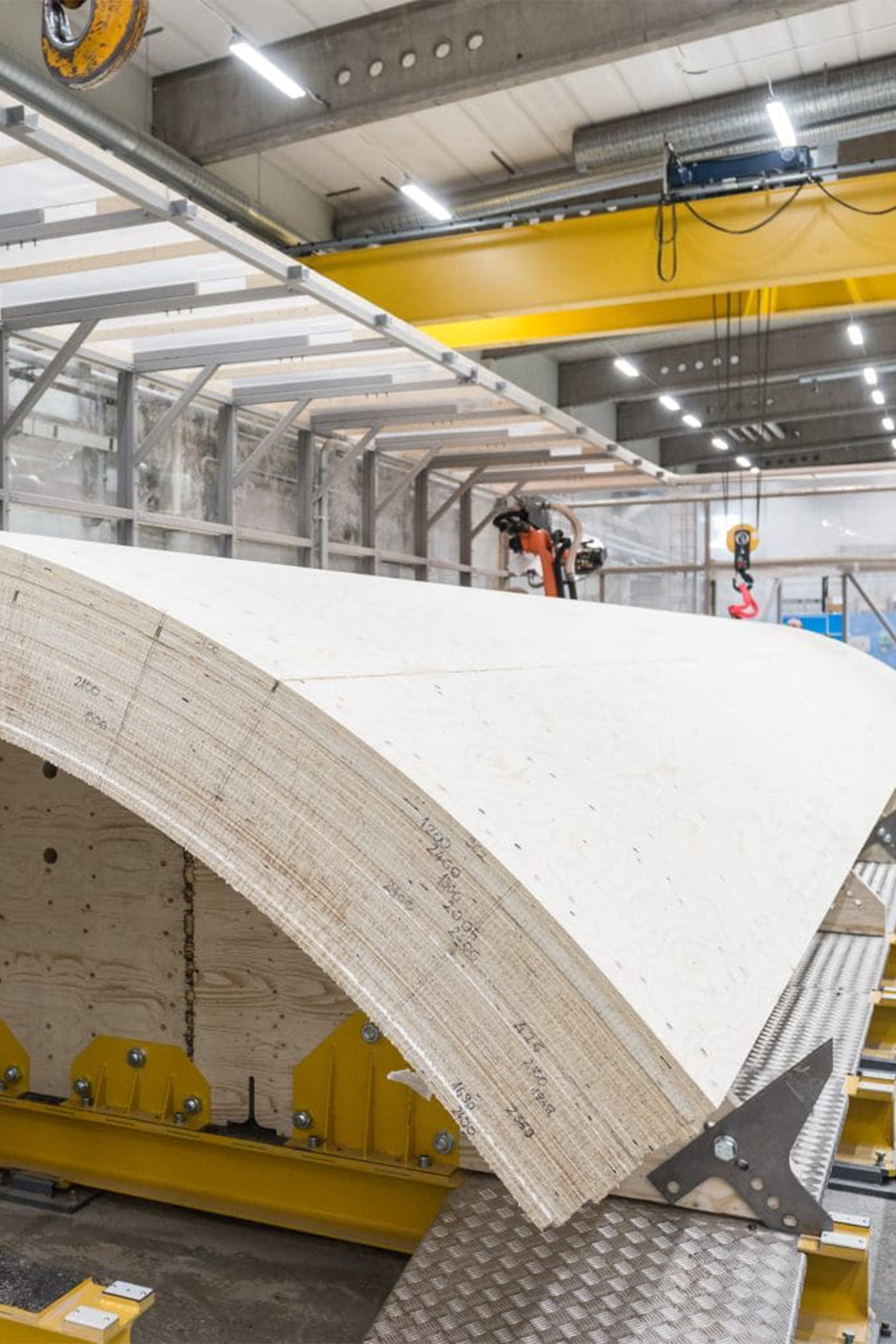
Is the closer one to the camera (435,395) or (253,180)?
(435,395)

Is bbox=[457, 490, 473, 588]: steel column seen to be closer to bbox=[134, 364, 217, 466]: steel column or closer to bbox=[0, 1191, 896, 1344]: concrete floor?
bbox=[134, 364, 217, 466]: steel column

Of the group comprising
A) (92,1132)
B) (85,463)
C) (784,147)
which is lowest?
(92,1132)

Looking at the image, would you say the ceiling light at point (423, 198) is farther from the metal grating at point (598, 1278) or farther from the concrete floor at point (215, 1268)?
the metal grating at point (598, 1278)

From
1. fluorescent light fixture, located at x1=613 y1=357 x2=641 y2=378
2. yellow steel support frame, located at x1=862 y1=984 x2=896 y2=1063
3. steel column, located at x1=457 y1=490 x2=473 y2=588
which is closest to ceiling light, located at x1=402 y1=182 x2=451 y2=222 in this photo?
steel column, located at x1=457 y1=490 x2=473 y2=588

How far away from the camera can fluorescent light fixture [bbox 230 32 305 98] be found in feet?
21.4

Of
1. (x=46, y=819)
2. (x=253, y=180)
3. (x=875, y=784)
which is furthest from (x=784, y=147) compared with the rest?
(x=46, y=819)

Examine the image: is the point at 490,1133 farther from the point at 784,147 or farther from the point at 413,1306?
the point at 784,147

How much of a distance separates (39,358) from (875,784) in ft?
17.1

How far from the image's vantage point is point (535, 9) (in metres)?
6.46

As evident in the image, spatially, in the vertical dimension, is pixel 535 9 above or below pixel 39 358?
above

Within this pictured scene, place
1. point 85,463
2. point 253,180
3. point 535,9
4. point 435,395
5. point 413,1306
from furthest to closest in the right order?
point 253,180
point 435,395
point 85,463
point 535,9
point 413,1306

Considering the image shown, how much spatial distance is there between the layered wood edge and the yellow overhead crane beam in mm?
7399

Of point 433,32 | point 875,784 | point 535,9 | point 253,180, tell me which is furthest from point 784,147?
point 875,784

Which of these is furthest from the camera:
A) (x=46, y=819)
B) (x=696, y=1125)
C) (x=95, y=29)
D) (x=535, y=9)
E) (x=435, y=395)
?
(x=435, y=395)
